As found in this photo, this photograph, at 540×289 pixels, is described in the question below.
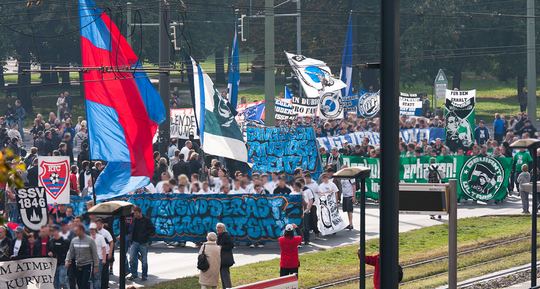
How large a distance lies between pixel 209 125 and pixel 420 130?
54.7 ft

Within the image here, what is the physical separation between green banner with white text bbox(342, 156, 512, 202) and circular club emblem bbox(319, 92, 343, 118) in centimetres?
900

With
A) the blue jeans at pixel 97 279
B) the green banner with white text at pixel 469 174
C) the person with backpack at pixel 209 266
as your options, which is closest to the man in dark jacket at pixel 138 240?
the blue jeans at pixel 97 279

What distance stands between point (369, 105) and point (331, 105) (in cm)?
551

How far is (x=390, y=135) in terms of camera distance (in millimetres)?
10516

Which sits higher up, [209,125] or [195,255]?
[209,125]

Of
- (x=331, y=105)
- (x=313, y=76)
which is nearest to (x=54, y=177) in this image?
(x=313, y=76)

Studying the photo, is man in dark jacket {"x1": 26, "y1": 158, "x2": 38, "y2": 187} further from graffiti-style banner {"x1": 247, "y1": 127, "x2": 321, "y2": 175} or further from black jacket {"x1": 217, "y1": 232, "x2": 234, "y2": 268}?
black jacket {"x1": 217, "y1": 232, "x2": 234, "y2": 268}

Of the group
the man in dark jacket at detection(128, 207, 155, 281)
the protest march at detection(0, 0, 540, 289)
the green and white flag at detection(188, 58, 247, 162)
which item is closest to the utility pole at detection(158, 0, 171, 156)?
the protest march at detection(0, 0, 540, 289)

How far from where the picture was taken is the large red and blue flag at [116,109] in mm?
23781

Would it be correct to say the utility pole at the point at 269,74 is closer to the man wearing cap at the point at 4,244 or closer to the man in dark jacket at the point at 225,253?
the man in dark jacket at the point at 225,253

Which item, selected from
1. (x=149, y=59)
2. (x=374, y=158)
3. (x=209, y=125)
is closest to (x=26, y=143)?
(x=149, y=59)

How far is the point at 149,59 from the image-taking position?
246 feet

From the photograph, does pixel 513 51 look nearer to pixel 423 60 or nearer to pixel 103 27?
pixel 423 60

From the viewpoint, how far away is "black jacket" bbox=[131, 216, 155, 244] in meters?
23.0
